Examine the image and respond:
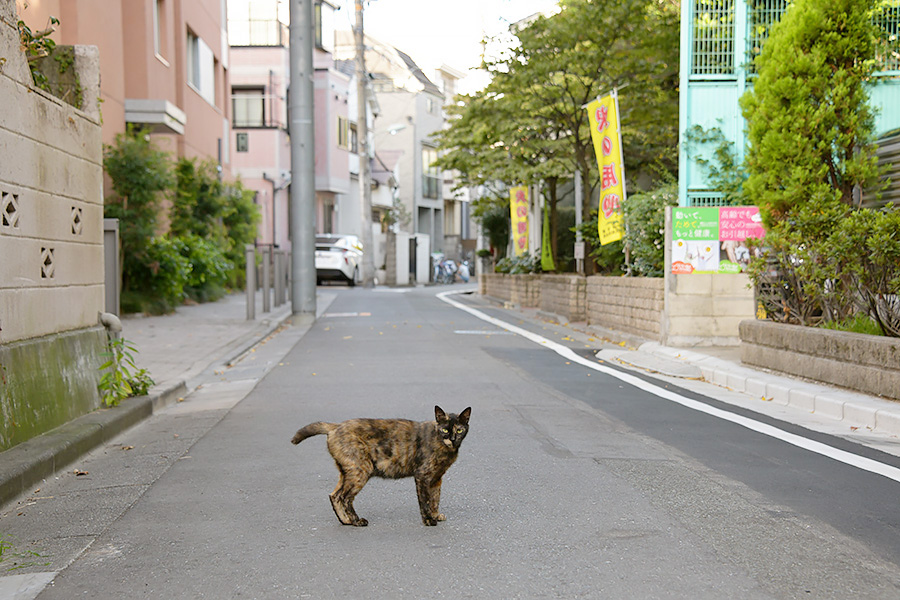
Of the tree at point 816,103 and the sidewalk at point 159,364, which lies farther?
the tree at point 816,103

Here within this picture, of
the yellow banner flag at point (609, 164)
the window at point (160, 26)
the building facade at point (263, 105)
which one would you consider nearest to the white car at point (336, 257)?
the building facade at point (263, 105)

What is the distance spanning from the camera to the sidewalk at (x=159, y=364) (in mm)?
6160

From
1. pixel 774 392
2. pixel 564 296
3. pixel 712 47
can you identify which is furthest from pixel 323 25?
pixel 774 392

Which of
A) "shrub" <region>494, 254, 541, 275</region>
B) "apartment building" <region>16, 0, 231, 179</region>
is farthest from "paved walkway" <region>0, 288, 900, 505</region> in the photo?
"shrub" <region>494, 254, 541, 275</region>

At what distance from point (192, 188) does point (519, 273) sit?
1021 cm

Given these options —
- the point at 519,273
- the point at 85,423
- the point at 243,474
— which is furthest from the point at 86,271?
the point at 519,273

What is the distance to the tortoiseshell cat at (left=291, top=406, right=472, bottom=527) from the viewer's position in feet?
15.9

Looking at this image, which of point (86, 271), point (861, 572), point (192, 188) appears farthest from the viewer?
point (192, 188)

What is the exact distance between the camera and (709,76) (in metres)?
14.8

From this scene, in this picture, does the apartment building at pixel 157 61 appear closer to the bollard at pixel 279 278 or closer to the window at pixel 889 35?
the bollard at pixel 279 278

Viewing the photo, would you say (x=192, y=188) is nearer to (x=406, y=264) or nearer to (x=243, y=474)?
(x=243, y=474)

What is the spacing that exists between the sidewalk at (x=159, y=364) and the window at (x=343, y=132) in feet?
79.9

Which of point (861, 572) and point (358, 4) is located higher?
point (358, 4)

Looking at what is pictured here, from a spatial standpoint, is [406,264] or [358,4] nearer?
[358,4]
